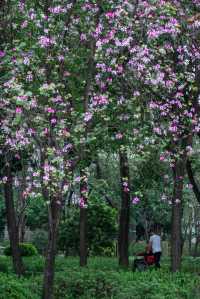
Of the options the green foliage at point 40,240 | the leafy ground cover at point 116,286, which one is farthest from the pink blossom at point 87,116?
the green foliage at point 40,240

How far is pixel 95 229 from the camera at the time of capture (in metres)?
30.1

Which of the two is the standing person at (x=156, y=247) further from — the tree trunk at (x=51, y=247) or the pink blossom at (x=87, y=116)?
the pink blossom at (x=87, y=116)

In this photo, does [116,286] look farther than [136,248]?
No

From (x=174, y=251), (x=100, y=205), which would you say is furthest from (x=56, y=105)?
(x=100, y=205)

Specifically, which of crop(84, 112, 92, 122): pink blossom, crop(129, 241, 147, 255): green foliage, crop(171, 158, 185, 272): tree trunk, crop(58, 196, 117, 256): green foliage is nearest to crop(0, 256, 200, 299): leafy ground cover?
crop(171, 158, 185, 272): tree trunk

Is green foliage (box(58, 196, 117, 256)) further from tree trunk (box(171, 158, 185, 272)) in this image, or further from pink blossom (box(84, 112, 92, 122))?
pink blossom (box(84, 112, 92, 122))

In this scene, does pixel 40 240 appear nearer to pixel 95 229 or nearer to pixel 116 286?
pixel 95 229

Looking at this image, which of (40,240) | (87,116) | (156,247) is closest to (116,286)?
(87,116)

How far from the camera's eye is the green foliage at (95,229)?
30219 millimetres

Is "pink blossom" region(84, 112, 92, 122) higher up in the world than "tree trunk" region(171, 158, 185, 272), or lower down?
higher up

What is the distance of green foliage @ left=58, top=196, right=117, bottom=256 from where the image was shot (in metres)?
30.2

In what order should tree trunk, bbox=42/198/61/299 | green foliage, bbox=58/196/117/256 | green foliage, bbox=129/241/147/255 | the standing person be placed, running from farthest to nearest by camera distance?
green foliage, bbox=129/241/147/255 < green foliage, bbox=58/196/117/256 < the standing person < tree trunk, bbox=42/198/61/299

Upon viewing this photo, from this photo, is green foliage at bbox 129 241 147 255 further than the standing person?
Yes

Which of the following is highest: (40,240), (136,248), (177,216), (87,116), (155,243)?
(87,116)
